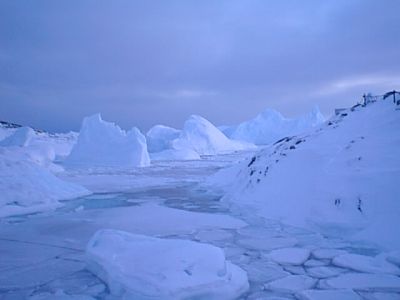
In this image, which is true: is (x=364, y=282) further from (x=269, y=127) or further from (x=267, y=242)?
(x=269, y=127)

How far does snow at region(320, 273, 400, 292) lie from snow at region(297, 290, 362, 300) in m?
0.14

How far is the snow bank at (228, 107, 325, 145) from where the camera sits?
239ft

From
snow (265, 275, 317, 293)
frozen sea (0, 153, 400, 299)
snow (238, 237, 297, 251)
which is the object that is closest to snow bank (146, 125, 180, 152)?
frozen sea (0, 153, 400, 299)

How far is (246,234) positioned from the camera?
5887mm

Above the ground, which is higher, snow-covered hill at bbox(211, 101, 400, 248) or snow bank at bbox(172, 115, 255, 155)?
snow bank at bbox(172, 115, 255, 155)

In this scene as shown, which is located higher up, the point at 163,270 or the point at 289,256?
the point at 163,270

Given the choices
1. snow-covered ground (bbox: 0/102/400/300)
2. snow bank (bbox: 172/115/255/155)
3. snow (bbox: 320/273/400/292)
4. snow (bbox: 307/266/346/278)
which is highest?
snow bank (bbox: 172/115/255/155)

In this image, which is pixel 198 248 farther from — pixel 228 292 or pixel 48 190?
pixel 48 190

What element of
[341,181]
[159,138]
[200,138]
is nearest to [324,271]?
[341,181]

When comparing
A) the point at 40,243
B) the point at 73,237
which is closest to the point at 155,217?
the point at 73,237

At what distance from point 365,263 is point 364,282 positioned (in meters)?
0.62

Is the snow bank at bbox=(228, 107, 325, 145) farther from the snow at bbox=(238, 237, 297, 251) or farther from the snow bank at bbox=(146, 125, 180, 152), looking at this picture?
the snow at bbox=(238, 237, 297, 251)

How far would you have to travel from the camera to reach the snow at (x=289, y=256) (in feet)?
14.5

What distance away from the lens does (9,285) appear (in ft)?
12.0
